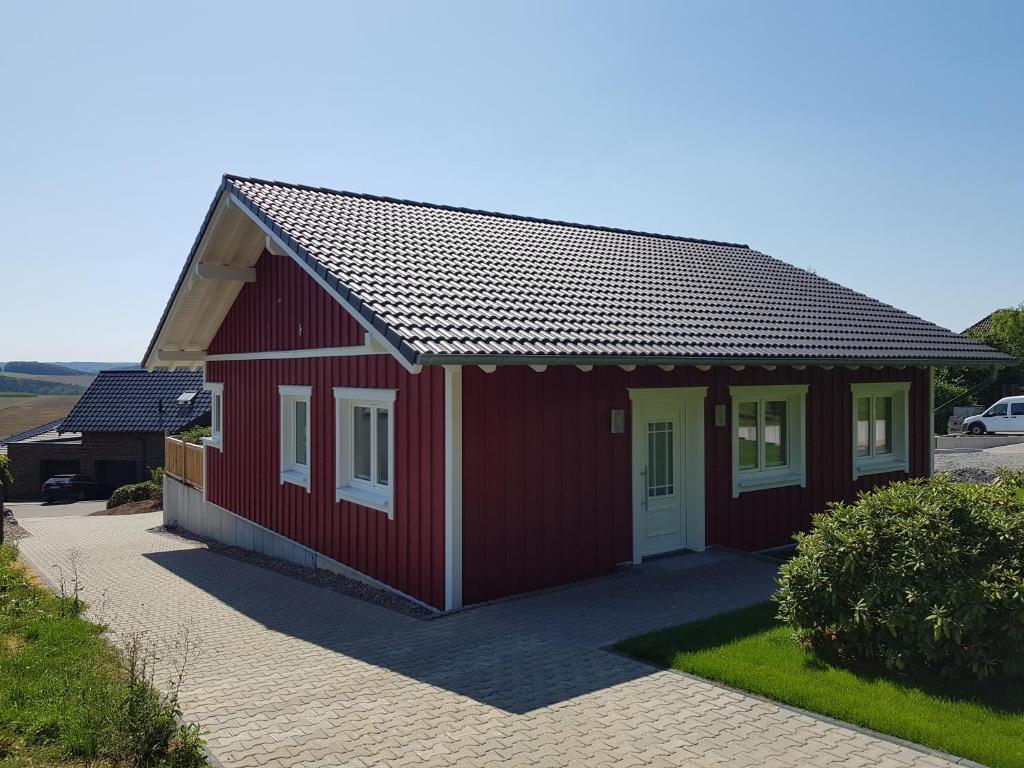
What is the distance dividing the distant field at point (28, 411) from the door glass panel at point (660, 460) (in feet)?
212

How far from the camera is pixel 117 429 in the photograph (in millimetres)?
38562

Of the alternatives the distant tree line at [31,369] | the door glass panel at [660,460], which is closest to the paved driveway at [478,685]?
the door glass panel at [660,460]

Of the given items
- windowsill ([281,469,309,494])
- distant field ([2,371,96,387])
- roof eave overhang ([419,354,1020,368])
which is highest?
roof eave overhang ([419,354,1020,368])

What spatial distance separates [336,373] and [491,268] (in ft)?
8.44

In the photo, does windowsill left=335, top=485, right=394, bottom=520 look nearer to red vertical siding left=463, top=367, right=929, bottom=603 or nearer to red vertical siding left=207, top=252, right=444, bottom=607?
red vertical siding left=207, top=252, right=444, bottom=607

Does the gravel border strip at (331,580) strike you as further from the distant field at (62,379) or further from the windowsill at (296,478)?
the distant field at (62,379)

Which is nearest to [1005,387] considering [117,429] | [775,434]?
[775,434]

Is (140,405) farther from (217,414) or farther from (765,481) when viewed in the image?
(765,481)

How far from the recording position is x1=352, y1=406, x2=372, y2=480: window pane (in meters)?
11.0

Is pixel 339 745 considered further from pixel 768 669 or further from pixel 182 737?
pixel 768 669

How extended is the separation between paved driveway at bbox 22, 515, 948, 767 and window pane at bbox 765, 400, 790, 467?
215 cm

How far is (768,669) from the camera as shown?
689cm

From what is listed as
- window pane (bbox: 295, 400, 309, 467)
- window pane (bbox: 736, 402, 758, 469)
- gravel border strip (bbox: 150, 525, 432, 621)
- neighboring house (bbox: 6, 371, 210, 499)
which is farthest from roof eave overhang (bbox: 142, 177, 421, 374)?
neighboring house (bbox: 6, 371, 210, 499)

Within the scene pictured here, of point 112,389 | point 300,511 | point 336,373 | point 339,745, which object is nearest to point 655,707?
point 339,745
